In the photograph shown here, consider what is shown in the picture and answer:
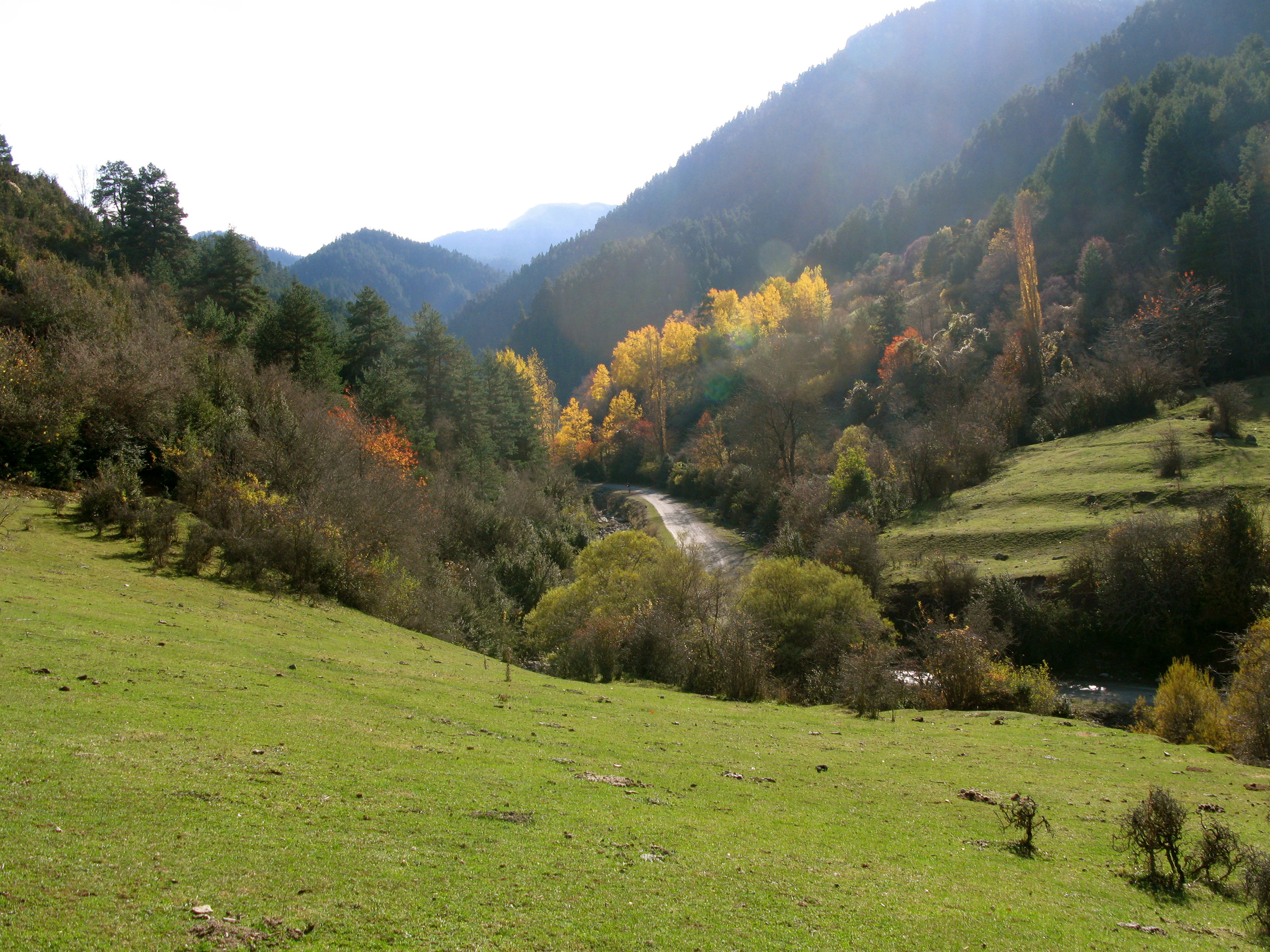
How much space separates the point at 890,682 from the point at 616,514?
52069 millimetres

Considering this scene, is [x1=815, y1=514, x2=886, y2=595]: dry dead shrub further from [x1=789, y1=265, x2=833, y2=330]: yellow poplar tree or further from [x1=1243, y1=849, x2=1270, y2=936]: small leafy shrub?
[x1=789, y1=265, x2=833, y2=330]: yellow poplar tree

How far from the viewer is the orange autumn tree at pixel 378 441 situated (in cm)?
4034

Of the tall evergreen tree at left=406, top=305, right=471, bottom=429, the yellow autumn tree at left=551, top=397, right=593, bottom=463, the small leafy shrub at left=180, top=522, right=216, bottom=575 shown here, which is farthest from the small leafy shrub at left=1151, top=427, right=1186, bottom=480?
the yellow autumn tree at left=551, top=397, right=593, bottom=463

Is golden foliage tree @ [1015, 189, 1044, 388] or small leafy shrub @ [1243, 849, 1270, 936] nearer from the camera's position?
small leafy shrub @ [1243, 849, 1270, 936]

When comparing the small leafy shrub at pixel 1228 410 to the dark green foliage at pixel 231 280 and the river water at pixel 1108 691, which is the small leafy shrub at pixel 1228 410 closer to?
the river water at pixel 1108 691

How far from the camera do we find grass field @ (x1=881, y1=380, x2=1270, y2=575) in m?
36.2

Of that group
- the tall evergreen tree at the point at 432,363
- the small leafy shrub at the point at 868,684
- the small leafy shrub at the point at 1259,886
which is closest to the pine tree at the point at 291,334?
the tall evergreen tree at the point at 432,363

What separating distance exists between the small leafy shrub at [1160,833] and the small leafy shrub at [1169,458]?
38352 millimetres

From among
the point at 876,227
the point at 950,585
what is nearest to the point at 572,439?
the point at 950,585

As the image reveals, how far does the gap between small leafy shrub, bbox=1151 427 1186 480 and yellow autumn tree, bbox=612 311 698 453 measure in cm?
5960

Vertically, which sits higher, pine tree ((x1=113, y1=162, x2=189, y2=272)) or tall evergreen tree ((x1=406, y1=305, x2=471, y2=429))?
pine tree ((x1=113, y1=162, x2=189, y2=272))

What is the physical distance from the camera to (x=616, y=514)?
239 feet

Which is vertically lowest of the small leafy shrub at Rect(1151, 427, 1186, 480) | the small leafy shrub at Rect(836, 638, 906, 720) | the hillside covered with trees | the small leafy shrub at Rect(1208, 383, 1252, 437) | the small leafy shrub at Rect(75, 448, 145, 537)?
the small leafy shrub at Rect(836, 638, 906, 720)

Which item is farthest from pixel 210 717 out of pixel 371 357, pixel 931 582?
pixel 371 357
